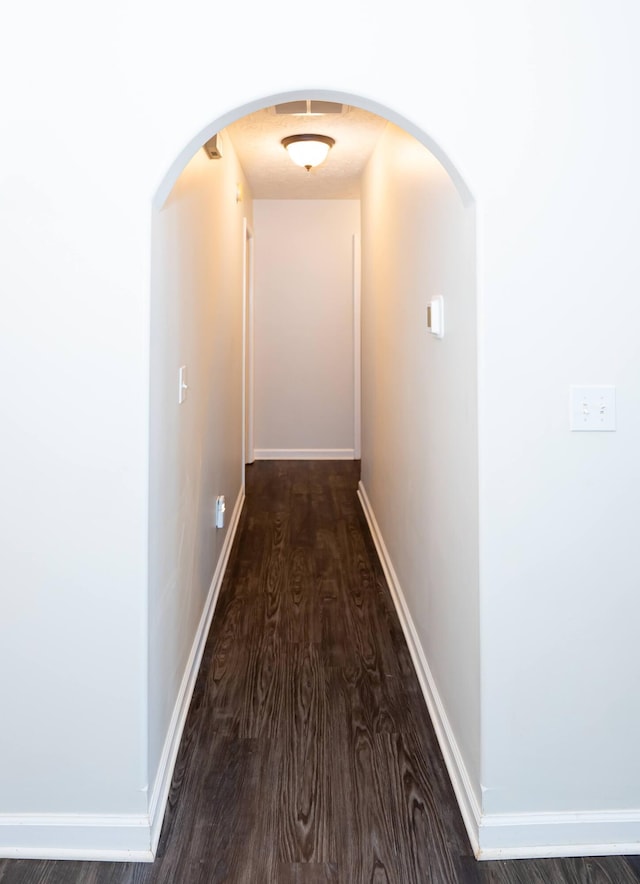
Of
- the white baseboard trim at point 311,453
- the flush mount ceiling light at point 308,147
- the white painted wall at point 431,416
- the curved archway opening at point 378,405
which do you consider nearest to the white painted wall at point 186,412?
the curved archway opening at point 378,405

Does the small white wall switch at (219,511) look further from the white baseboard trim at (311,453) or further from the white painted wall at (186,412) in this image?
the white baseboard trim at (311,453)

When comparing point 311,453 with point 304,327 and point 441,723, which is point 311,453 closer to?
point 304,327

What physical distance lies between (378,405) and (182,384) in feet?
6.57

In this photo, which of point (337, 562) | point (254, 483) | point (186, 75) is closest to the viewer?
point (186, 75)

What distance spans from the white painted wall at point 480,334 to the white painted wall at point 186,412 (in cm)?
12

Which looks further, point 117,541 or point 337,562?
point 337,562

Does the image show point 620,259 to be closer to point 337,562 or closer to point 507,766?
point 507,766

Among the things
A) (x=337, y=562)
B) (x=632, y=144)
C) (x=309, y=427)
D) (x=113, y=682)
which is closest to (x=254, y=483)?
(x=309, y=427)

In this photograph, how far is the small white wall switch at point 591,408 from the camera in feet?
5.84

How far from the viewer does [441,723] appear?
7.58 feet

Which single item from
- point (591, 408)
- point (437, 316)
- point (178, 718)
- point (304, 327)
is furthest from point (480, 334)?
point (304, 327)

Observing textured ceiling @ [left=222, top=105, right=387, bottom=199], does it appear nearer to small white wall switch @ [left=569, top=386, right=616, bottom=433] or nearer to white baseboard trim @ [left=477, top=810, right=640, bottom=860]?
small white wall switch @ [left=569, top=386, right=616, bottom=433]

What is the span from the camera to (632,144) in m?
1.73

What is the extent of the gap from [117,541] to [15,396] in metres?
0.41
